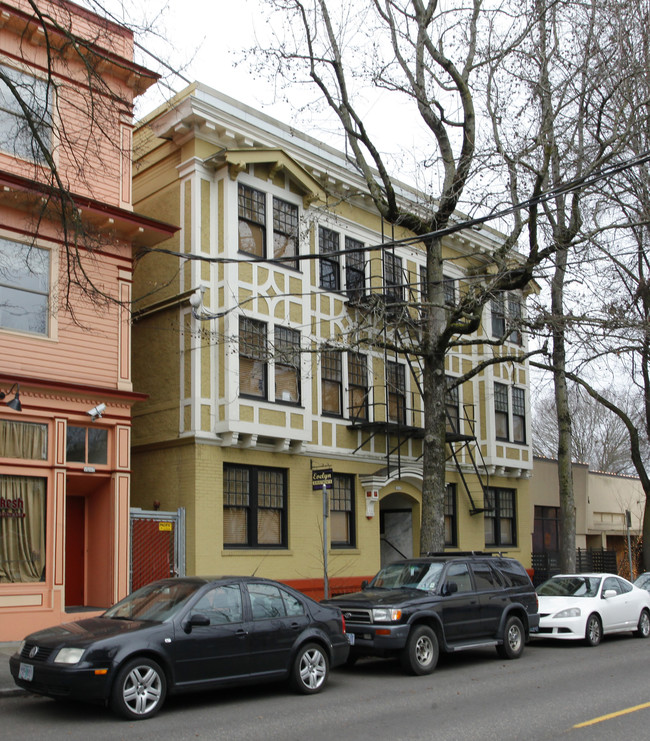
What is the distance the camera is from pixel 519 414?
2883 centimetres

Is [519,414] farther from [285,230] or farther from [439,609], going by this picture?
[439,609]

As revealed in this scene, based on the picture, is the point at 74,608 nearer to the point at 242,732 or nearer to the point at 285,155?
the point at 242,732

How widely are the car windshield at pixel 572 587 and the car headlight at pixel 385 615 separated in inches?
243

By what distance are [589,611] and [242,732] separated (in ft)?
31.5

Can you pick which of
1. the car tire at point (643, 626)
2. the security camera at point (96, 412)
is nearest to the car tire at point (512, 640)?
the car tire at point (643, 626)

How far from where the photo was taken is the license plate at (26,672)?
9.33 m

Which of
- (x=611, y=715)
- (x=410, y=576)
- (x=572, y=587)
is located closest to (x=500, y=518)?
(x=572, y=587)

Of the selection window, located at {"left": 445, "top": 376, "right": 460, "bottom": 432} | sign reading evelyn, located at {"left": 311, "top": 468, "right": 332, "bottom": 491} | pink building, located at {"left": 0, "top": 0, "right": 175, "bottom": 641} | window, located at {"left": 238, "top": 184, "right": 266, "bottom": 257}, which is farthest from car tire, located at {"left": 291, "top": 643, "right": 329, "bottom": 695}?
window, located at {"left": 445, "top": 376, "right": 460, "bottom": 432}

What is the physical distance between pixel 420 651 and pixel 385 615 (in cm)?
83

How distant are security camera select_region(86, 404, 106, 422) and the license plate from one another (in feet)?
22.4

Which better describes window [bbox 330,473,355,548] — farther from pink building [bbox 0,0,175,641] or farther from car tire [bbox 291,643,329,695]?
car tire [bbox 291,643,329,695]

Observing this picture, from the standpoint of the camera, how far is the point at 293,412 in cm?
1992

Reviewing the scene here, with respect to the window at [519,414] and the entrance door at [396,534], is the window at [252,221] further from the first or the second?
the window at [519,414]

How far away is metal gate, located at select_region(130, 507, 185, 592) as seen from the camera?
17328 millimetres
